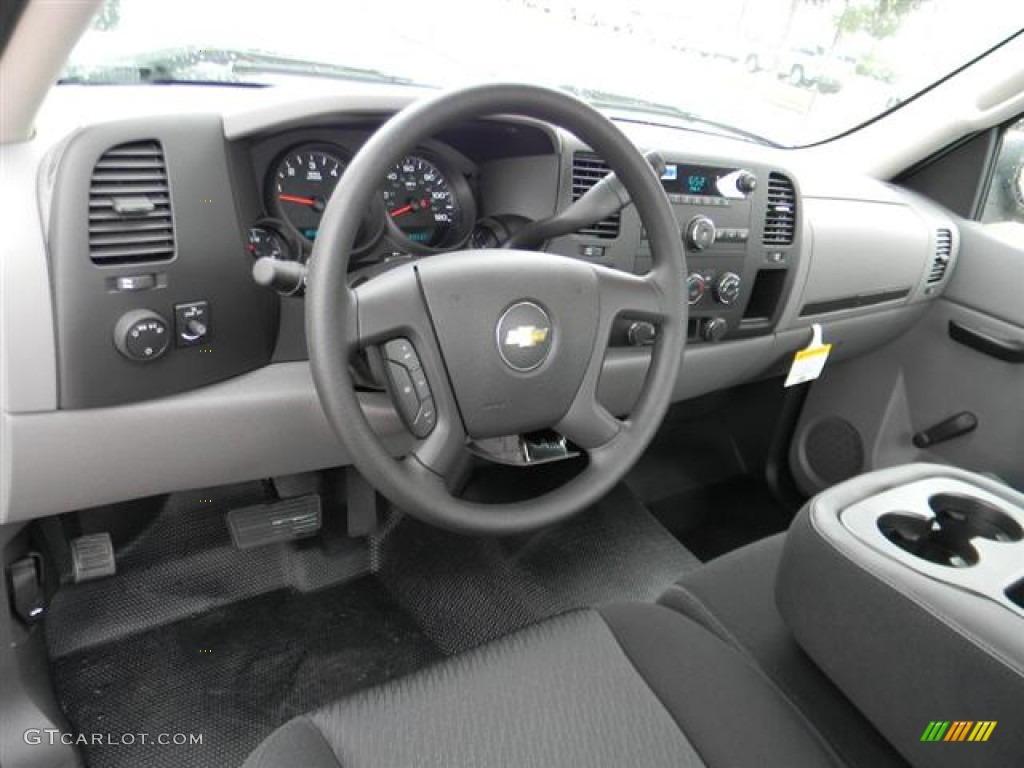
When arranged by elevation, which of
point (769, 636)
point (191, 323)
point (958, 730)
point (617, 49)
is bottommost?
point (769, 636)

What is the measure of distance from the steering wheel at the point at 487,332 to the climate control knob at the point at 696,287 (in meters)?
0.45

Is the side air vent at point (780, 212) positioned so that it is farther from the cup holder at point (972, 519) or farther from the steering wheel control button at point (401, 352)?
the steering wheel control button at point (401, 352)

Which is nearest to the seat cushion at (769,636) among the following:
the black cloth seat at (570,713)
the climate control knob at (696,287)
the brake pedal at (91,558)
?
the black cloth seat at (570,713)

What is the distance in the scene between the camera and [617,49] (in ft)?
5.33

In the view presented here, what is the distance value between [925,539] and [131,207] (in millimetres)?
1141

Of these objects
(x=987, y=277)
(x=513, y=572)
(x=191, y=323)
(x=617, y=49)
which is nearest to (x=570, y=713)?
(x=191, y=323)

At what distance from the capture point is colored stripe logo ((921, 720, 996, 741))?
0.77 metres

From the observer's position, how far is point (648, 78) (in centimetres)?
172

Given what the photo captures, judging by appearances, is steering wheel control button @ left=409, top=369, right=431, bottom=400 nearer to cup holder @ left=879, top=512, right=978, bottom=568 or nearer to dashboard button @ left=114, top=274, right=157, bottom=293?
dashboard button @ left=114, top=274, right=157, bottom=293

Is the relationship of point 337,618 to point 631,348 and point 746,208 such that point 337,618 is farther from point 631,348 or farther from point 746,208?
point 746,208

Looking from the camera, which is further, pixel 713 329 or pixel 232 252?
pixel 713 329

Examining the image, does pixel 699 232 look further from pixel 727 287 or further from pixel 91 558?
pixel 91 558

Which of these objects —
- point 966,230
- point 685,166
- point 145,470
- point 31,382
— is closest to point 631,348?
point 685,166

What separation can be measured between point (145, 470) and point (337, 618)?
65 cm
